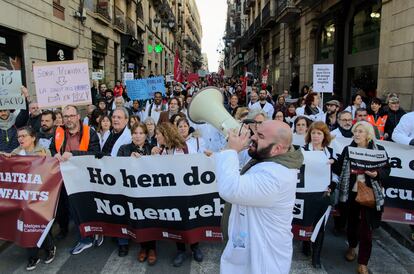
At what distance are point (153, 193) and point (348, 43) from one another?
41.7 feet

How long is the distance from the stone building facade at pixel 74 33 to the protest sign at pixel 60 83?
536cm

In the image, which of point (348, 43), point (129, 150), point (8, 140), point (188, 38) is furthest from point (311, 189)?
point (188, 38)

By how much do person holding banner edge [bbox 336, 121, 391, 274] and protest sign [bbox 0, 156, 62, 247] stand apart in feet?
10.2

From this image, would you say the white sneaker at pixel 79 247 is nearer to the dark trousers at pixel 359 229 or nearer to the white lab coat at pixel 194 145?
the white lab coat at pixel 194 145

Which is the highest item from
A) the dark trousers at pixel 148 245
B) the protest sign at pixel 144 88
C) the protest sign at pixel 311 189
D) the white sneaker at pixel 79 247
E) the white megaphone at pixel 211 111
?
the protest sign at pixel 144 88

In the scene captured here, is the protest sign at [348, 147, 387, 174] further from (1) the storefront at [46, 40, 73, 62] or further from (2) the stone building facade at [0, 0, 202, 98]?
(1) the storefront at [46, 40, 73, 62]

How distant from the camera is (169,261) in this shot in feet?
14.2

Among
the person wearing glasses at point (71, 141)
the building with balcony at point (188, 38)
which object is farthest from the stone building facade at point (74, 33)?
the building with balcony at point (188, 38)

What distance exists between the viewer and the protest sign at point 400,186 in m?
4.75

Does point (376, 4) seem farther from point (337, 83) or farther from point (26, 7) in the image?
point (26, 7)

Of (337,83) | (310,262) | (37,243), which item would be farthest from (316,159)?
(337,83)

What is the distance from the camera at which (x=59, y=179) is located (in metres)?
4.30

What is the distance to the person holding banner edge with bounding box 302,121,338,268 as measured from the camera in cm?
421

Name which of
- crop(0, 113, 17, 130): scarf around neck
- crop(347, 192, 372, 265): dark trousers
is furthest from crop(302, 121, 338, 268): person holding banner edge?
crop(0, 113, 17, 130): scarf around neck
